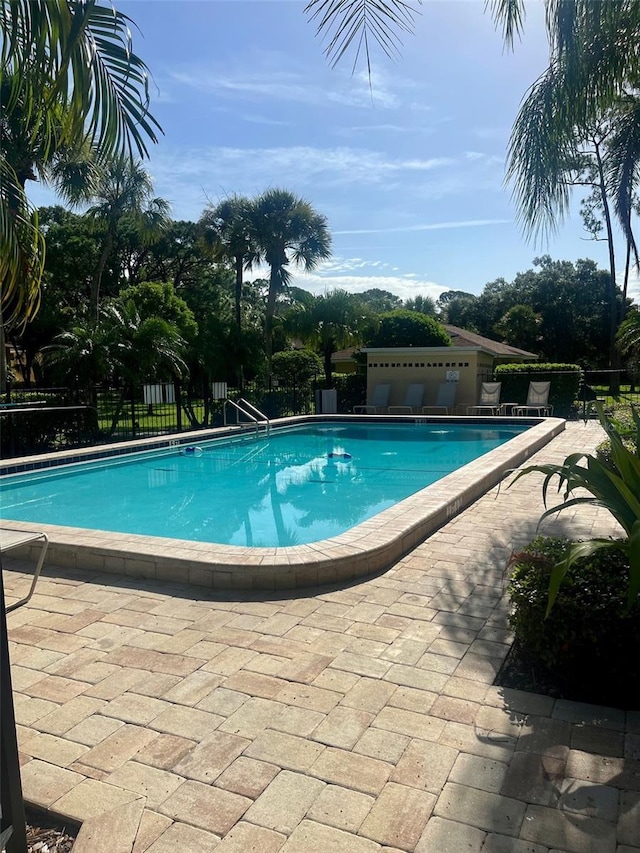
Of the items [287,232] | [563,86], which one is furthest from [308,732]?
[287,232]

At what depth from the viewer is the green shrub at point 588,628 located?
2947 millimetres

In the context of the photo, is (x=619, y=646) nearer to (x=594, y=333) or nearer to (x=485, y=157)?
(x=485, y=157)

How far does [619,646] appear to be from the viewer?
293cm

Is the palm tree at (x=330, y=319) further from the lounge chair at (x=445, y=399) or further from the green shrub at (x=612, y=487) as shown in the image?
the green shrub at (x=612, y=487)

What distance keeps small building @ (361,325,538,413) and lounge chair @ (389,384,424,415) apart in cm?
51

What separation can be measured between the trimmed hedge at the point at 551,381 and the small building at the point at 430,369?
98 centimetres

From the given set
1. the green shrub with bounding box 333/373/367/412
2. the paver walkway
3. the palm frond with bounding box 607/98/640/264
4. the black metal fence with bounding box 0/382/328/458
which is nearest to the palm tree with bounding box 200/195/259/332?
the green shrub with bounding box 333/373/367/412

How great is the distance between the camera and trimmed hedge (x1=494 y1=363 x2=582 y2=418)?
20.0 metres

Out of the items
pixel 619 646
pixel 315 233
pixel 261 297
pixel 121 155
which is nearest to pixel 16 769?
pixel 619 646

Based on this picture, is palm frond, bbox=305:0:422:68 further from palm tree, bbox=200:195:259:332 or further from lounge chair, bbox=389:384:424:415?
palm tree, bbox=200:195:259:332

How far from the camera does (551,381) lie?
20172 mm

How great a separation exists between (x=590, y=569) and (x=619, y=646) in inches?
17.0

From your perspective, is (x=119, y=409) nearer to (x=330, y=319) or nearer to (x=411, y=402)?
(x=330, y=319)

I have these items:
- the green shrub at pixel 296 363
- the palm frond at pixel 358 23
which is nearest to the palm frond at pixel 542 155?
the palm frond at pixel 358 23
